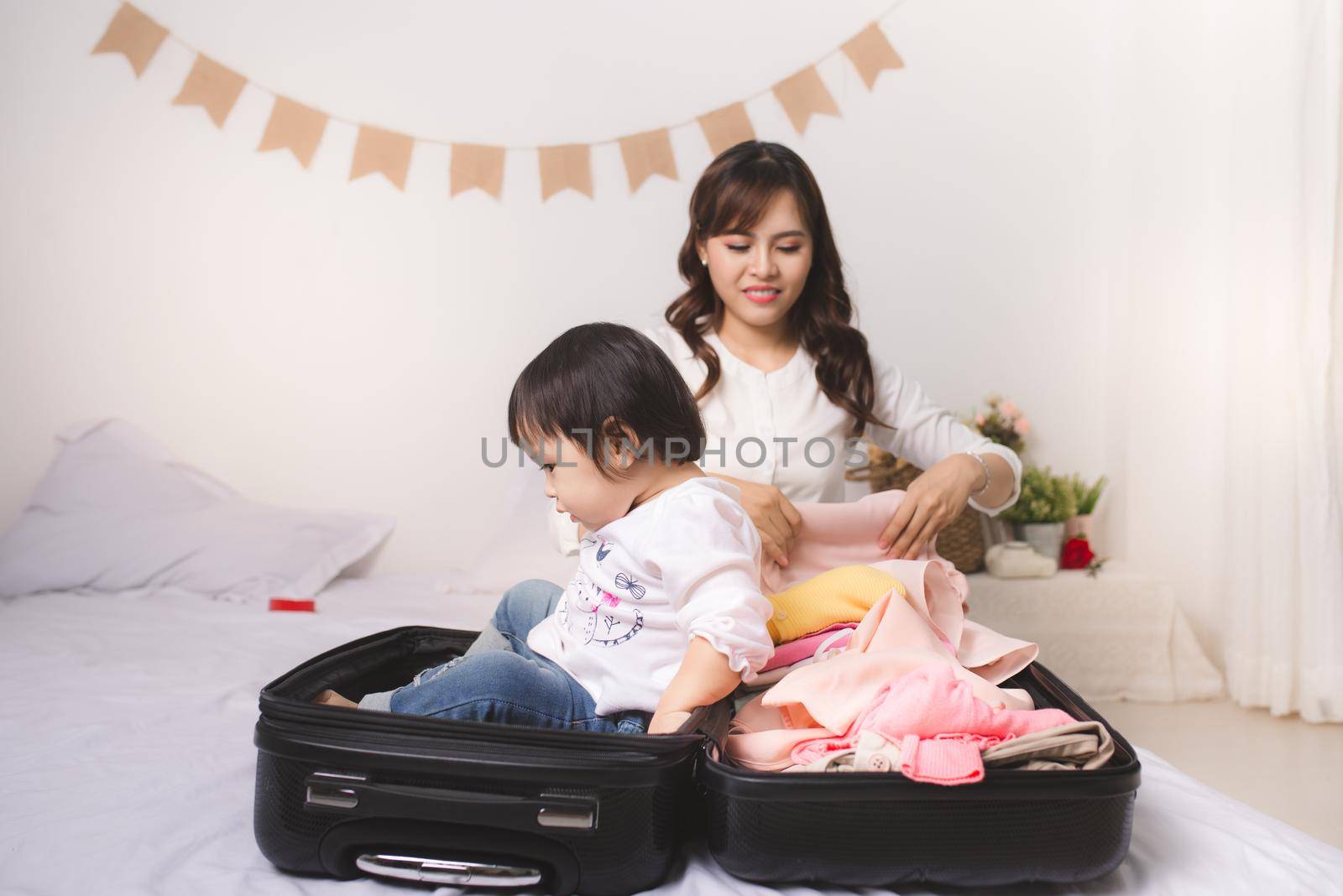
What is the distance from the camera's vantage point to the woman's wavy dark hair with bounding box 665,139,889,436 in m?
1.56

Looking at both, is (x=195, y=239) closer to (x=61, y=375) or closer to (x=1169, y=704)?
(x=61, y=375)

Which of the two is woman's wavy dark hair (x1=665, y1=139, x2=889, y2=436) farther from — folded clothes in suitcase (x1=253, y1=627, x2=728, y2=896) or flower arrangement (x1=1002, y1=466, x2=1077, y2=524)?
flower arrangement (x1=1002, y1=466, x2=1077, y2=524)

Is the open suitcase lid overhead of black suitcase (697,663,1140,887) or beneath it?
overhead

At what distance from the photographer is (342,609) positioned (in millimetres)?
2215

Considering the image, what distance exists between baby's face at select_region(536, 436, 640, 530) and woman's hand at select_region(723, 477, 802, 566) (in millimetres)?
272

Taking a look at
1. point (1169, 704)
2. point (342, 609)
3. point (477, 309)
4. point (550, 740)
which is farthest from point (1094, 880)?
point (477, 309)

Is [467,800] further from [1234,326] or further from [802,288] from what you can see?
[1234,326]

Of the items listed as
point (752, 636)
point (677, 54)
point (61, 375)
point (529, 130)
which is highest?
point (677, 54)

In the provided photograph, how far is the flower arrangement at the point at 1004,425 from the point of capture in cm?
272

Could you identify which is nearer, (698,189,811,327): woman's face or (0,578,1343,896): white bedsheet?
(0,578,1343,896): white bedsheet

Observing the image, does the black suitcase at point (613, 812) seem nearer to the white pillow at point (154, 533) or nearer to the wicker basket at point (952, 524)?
the white pillow at point (154, 533)

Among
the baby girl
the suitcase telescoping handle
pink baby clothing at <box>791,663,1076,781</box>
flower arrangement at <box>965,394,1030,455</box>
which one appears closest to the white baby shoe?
flower arrangement at <box>965,394,1030,455</box>

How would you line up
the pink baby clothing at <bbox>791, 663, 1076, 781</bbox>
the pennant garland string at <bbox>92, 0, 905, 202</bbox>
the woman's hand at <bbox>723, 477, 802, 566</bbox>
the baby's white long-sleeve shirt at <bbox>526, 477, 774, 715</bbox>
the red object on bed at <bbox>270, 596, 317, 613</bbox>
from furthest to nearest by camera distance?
the pennant garland string at <bbox>92, 0, 905, 202</bbox> < the red object on bed at <bbox>270, 596, 317, 613</bbox> < the woman's hand at <bbox>723, 477, 802, 566</bbox> < the baby's white long-sleeve shirt at <bbox>526, 477, 774, 715</bbox> < the pink baby clothing at <bbox>791, 663, 1076, 781</bbox>

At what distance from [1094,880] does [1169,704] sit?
1.90m
